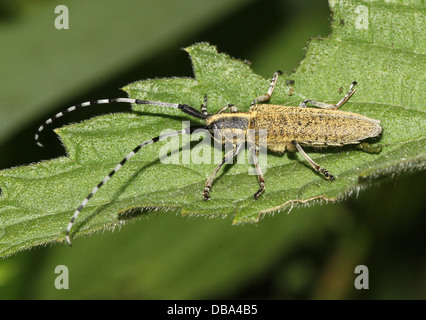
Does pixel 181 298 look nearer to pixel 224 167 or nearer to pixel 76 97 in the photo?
pixel 224 167

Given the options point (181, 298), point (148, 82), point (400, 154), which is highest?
point (148, 82)

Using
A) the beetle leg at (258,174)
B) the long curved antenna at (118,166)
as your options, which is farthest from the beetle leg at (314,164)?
the long curved antenna at (118,166)

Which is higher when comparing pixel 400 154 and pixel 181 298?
pixel 400 154

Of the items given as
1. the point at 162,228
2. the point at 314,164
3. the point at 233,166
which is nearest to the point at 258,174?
the point at 233,166

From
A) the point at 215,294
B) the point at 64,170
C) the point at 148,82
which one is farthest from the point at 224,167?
the point at 215,294

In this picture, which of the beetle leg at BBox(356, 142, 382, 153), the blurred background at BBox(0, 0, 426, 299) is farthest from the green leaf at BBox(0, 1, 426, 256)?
the blurred background at BBox(0, 0, 426, 299)

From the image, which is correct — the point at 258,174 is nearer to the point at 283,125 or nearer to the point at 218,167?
the point at 218,167
